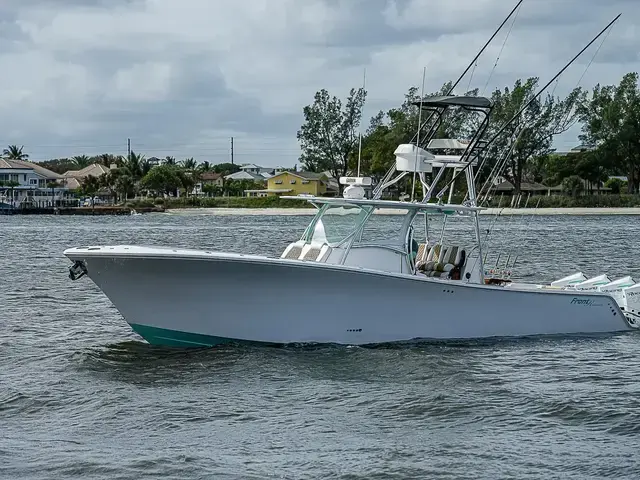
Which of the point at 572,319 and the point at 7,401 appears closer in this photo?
the point at 7,401

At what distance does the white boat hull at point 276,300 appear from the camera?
16.2 meters

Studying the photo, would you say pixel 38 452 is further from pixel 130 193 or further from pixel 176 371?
pixel 130 193

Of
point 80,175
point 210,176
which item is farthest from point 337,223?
point 80,175

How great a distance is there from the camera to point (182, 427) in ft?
43.3

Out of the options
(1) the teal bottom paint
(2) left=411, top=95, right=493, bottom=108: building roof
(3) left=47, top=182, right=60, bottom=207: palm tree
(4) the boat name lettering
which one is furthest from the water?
(3) left=47, top=182, right=60, bottom=207: palm tree

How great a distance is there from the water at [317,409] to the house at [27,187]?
118497 millimetres

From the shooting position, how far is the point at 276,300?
54.2ft

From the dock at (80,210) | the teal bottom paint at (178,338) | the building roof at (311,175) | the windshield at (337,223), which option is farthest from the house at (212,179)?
the teal bottom paint at (178,338)

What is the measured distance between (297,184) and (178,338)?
385 ft

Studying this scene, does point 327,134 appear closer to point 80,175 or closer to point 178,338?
point 80,175

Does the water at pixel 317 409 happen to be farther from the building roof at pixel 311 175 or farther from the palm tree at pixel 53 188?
the palm tree at pixel 53 188

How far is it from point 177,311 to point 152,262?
3.23ft

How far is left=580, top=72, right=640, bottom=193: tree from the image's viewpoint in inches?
4309

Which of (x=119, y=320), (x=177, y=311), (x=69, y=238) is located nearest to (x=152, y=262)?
(x=177, y=311)
